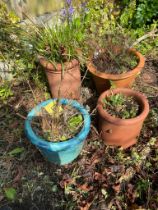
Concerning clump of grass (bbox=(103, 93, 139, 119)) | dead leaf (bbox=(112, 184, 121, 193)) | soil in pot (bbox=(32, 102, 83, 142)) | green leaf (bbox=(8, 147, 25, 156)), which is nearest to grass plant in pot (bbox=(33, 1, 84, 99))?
soil in pot (bbox=(32, 102, 83, 142))

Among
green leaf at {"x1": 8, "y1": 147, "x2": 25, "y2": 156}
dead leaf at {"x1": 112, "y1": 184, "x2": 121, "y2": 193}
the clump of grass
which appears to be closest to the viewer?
dead leaf at {"x1": 112, "y1": 184, "x2": 121, "y2": 193}

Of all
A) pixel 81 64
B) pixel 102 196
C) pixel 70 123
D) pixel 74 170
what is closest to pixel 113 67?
pixel 81 64

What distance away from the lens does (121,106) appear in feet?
8.77

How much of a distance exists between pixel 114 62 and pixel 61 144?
3.70ft

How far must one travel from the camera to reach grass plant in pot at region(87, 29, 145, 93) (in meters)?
2.96

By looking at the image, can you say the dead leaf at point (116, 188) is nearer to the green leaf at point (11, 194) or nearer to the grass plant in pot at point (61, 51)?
the green leaf at point (11, 194)

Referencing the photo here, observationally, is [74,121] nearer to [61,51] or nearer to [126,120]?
[126,120]

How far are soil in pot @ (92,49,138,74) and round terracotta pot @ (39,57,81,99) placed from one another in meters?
0.26

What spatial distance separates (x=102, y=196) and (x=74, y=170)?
371 mm

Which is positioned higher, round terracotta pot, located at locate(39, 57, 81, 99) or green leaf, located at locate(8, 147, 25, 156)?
round terracotta pot, located at locate(39, 57, 81, 99)

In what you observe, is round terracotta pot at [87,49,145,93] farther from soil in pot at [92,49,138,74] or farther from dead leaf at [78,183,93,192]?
dead leaf at [78,183,93,192]

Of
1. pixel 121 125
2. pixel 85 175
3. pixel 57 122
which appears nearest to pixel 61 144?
pixel 57 122

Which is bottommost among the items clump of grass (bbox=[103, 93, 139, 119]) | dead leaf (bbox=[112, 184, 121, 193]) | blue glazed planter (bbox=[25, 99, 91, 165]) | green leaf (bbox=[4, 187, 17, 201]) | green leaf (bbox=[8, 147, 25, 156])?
green leaf (bbox=[4, 187, 17, 201])

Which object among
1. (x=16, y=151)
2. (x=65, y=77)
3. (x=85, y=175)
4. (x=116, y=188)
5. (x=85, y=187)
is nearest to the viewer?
(x=116, y=188)
